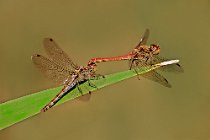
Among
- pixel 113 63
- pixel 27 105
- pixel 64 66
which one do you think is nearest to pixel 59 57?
pixel 64 66

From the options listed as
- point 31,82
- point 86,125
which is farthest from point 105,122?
point 31,82

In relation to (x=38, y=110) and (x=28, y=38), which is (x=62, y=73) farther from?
(x=28, y=38)

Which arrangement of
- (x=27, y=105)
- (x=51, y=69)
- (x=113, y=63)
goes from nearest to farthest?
(x=27, y=105) < (x=51, y=69) < (x=113, y=63)

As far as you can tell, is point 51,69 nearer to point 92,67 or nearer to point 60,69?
point 60,69

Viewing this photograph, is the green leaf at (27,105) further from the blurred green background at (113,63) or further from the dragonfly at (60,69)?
the blurred green background at (113,63)

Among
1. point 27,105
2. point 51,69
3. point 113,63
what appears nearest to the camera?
point 27,105

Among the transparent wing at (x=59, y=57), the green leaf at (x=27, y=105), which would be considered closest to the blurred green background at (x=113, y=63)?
the transparent wing at (x=59, y=57)

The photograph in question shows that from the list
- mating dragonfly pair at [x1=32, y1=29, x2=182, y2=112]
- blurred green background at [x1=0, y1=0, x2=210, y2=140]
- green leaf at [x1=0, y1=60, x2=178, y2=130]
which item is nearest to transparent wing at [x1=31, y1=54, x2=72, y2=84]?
mating dragonfly pair at [x1=32, y1=29, x2=182, y2=112]
